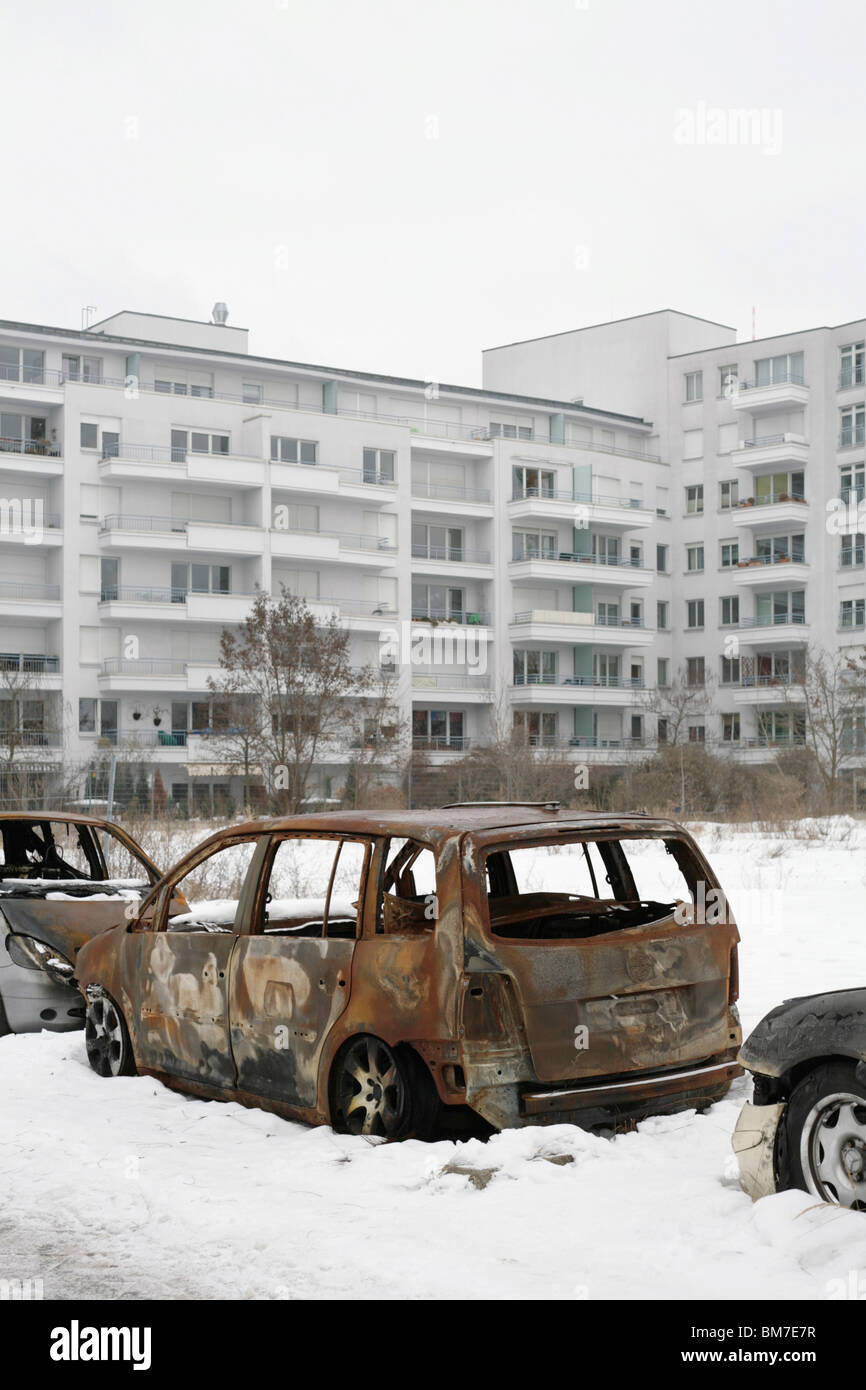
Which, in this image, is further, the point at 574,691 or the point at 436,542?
the point at 574,691

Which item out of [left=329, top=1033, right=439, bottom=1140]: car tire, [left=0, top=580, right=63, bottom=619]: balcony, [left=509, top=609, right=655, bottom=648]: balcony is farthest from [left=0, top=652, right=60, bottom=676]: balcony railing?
[left=329, top=1033, right=439, bottom=1140]: car tire

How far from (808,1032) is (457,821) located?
7.32 feet

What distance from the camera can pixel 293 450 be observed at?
67.8 metres

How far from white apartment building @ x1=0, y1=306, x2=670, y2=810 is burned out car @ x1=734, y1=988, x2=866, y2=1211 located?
149 feet

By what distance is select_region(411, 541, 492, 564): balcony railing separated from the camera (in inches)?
2849

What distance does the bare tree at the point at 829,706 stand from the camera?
5384 centimetres

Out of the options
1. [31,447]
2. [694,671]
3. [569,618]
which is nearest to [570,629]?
[569,618]

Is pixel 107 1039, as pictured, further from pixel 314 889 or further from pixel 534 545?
pixel 534 545

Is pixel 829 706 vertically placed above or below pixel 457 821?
above

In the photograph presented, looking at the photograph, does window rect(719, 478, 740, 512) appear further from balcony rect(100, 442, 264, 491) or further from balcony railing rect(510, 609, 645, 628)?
balcony rect(100, 442, 264, 491)

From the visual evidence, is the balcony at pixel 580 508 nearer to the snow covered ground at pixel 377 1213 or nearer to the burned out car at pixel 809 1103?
the snow covered ground at pixel 377 1213

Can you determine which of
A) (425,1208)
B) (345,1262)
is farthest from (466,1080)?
(345,1262)
